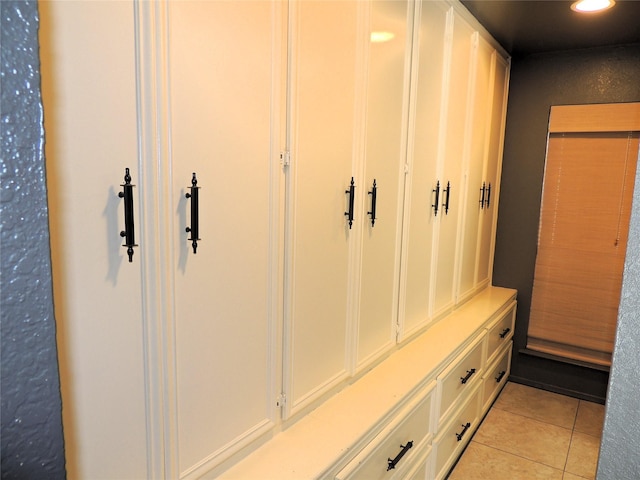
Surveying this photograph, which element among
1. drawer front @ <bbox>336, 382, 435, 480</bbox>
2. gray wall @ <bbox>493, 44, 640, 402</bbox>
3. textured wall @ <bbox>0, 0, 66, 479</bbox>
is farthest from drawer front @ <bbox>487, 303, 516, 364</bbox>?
textured wall @ <bbox>0, 0, 66, 479</bbox>

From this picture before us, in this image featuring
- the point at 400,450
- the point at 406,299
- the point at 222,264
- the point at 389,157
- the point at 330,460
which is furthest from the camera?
the point at 406,299

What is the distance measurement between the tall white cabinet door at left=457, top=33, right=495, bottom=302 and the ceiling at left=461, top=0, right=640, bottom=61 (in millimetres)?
144

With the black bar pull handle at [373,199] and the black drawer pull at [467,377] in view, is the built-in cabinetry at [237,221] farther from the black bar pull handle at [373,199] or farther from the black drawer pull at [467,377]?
the black drawer pull at [467,377]

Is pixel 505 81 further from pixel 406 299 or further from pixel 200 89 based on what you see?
pixel 200 89

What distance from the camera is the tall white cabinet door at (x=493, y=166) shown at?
3.03m

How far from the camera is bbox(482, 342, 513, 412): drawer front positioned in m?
2.88

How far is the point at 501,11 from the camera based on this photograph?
7.86ft

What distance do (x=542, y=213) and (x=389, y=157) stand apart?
6.53 ft

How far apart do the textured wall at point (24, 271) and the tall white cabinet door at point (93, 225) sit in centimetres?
43

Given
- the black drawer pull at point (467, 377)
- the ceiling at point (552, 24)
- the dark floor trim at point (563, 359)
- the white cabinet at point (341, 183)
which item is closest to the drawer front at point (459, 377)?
the black drawer pull at point (467, 377)

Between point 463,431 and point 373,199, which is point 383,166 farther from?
point 463,431

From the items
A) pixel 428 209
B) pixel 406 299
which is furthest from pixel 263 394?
pixel 428 209

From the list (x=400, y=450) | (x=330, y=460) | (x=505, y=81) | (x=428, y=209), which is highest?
(x=505, y=81)

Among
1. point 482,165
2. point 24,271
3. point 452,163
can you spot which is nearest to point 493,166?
point 482,165
